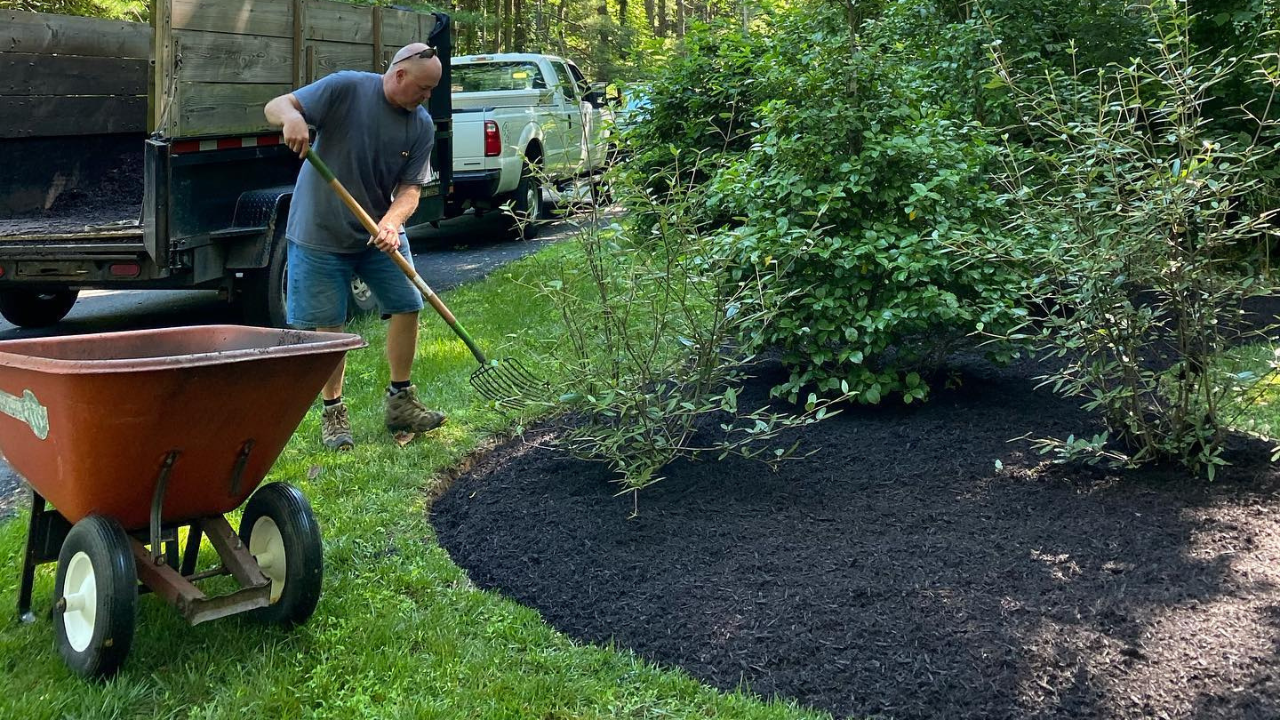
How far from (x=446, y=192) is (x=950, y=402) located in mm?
5263

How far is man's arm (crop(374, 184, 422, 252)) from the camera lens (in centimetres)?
441

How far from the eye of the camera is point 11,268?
6344 mm

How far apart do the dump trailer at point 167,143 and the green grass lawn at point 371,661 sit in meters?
2.60

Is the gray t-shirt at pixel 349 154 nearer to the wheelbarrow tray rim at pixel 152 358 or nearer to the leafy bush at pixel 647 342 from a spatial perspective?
the leafy bush at pixel 647 342

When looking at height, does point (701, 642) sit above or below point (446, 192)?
below

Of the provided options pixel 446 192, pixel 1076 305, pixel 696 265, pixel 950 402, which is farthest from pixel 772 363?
pixel 446 192

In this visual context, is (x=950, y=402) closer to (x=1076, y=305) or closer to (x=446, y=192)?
(x=1076, y=305)

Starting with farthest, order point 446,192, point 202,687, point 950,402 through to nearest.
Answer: point 446,192 → point 950,402 → point 202,687

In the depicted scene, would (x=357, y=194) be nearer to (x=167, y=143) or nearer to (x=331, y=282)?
(x=331, y=282)

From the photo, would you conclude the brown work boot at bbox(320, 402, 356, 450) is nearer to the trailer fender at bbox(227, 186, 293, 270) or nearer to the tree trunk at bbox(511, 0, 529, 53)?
the trailer fender at bbox(227, 186, 293, 270)

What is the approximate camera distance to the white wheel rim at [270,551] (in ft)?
10.6

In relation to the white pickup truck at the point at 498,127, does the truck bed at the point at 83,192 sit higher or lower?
lower

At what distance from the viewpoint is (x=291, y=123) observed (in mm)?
4246

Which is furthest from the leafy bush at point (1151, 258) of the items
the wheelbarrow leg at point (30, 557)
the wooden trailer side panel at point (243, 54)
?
the wooden trailer side panel at point (243, 54)
